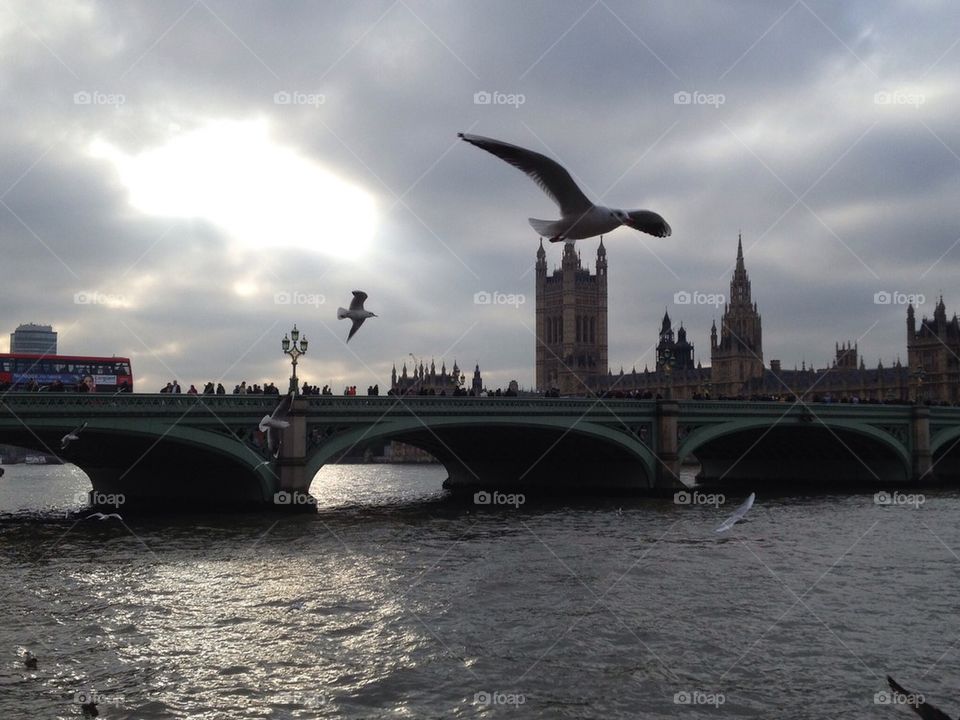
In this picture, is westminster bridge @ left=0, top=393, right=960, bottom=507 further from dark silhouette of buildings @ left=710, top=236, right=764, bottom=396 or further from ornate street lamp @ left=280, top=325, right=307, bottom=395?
dark silhouette of buildings @ left=710, top=236, right=764, bottom=396

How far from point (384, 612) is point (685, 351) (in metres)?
151

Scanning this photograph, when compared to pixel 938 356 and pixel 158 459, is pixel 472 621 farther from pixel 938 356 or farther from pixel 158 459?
pixel 938 356

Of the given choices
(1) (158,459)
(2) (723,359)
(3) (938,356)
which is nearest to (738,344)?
(2) (723,359)

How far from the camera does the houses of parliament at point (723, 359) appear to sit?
124188 millimetres

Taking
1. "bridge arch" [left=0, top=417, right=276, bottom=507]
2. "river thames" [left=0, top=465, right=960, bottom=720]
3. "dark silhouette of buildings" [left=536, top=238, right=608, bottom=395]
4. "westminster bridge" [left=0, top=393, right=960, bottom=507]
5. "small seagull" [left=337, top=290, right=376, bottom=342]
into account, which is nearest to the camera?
"river thames" [left=0, top=465, right=960, bottom=720]

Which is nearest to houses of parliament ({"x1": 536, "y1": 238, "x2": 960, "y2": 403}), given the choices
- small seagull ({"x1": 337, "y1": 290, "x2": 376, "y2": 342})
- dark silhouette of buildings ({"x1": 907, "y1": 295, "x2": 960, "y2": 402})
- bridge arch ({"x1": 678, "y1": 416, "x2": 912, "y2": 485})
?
dark silhouette of buildings ({"x1": 907, "y1": 295, "x2": 960, "y2": 402})

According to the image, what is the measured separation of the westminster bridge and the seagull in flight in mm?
23765

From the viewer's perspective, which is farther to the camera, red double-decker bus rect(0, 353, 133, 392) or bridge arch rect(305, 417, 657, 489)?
red double-decker bus rect(0, 353, 133, 392)

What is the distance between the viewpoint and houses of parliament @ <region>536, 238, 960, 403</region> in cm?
12419

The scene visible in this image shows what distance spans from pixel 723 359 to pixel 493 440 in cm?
10784

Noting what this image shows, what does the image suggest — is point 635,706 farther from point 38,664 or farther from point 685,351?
point 685,351

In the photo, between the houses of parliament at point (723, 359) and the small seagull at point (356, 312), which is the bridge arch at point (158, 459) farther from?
the houses of parliament at point (723, 359)

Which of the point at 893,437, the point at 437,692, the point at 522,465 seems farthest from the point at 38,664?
the point at 893,437

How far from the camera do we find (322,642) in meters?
16.9
